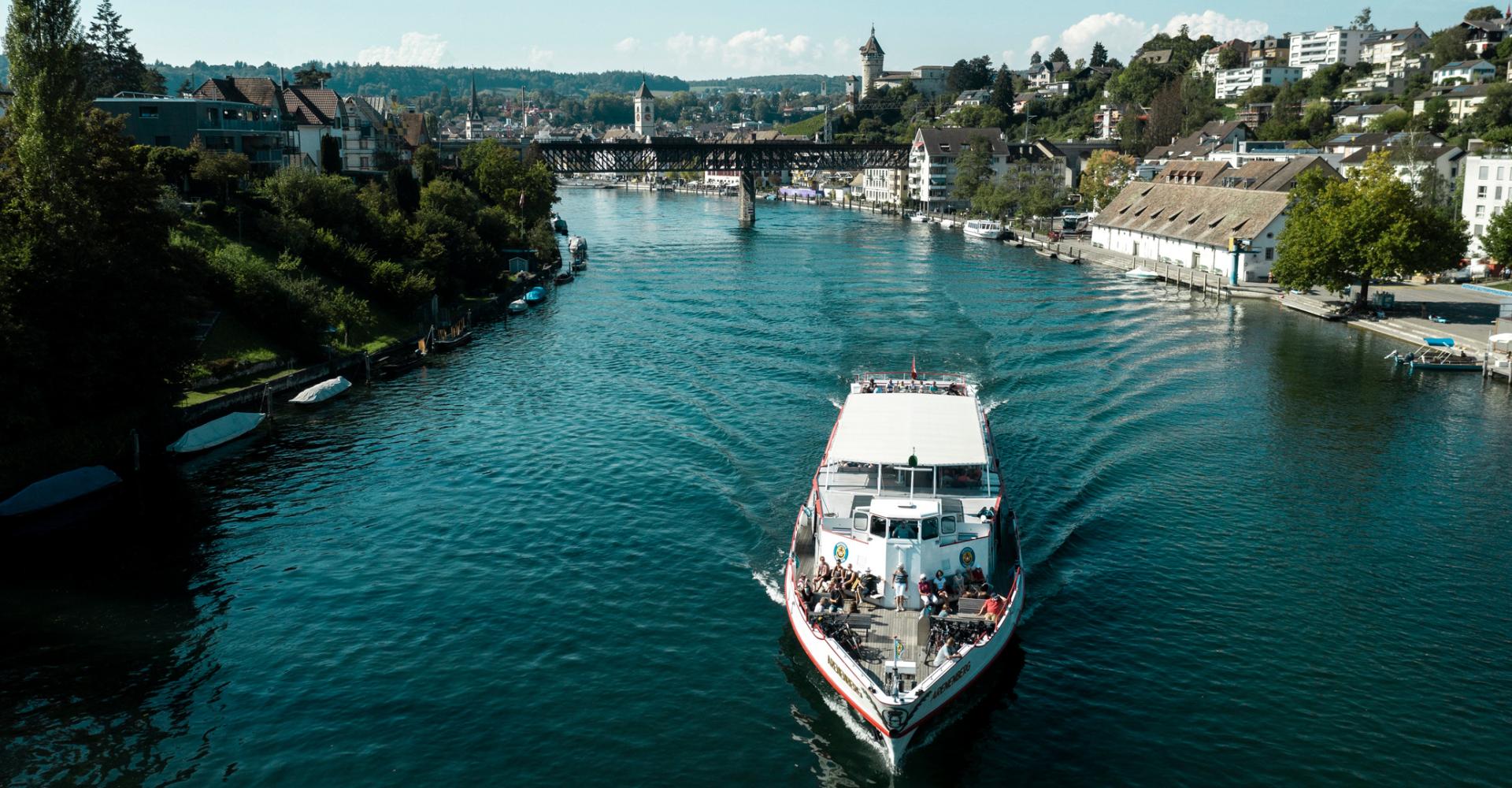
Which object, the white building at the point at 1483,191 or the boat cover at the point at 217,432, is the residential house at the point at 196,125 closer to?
the boat cover at the point at 217,432

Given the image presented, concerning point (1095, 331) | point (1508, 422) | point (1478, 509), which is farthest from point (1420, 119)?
point (1478, 509)

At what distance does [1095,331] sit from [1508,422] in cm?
3173

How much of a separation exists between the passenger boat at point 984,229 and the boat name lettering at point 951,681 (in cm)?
14071

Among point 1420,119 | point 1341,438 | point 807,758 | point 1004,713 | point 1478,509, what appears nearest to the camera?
point 807,758

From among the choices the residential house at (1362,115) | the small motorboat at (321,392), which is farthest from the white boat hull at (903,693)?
the residential house at (1362,115)

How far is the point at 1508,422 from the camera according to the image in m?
63.6

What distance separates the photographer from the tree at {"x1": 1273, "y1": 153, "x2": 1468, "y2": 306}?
91000 millimetres

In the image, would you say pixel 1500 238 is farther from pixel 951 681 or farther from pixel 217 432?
pixel 217 432

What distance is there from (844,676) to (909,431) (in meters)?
15.4

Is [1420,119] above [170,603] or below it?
above

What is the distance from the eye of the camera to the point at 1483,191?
109 meters

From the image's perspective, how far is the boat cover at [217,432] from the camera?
2343 inches

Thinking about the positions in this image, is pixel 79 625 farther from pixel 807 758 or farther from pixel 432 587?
pixel 807 758

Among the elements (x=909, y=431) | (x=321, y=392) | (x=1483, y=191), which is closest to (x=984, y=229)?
(x=1483, y=191)
